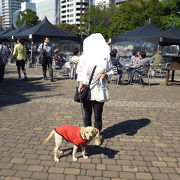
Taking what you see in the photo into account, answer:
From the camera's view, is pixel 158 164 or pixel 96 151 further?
pixel 96 151

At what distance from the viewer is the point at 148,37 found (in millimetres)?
13195

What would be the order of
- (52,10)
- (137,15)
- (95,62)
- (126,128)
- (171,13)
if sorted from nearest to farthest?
(95,62), (126,128), (171,13), (137,15), (52,10)

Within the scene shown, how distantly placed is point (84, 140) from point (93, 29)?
45.5 meters

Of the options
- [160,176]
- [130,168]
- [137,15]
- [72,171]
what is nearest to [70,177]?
[72,171]

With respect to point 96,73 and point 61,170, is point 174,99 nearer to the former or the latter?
point 96,73

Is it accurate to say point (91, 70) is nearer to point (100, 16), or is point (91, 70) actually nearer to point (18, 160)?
point (18, 160)

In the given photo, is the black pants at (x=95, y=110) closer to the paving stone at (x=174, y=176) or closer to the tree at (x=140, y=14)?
the paving stone at (x=174, y=176)

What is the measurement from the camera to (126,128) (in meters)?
4.70

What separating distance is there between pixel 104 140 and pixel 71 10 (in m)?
118

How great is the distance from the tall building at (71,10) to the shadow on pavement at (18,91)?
10554cm

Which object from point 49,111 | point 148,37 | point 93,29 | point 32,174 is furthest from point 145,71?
point 93,29

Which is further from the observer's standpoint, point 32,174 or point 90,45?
point 90,45

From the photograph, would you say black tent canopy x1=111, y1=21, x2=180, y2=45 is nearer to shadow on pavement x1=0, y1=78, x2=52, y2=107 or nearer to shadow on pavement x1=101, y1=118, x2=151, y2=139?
shadow on pavement x1=0, y1=78, x2=52, y2=107

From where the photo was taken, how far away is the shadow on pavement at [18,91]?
21.9ft
